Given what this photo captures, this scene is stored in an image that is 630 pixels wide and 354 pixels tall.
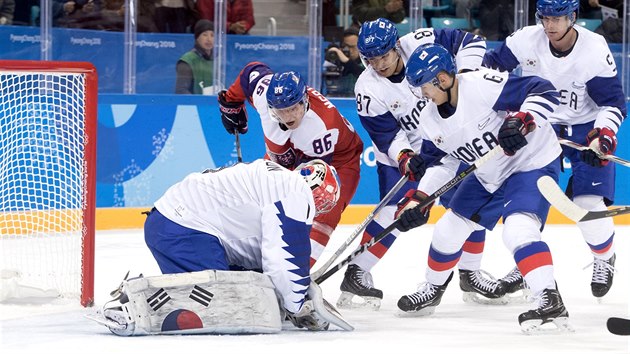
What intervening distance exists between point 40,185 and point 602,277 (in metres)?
2.65

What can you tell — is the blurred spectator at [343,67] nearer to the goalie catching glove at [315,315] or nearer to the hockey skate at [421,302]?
the hockey skate at [421,302]

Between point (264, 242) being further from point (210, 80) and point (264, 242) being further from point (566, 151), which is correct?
point (210, 80)

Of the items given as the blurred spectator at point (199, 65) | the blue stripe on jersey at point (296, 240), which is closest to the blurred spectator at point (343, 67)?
the blurred spectator at point (199, 65)

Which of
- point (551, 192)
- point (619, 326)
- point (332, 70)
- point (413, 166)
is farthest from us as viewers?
point (332, 70)

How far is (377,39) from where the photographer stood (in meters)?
4.53

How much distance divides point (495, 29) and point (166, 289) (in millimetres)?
4358

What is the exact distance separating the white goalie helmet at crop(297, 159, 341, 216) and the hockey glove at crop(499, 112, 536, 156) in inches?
21.5

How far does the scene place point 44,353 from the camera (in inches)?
136

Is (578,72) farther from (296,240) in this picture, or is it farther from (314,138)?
(296,240)

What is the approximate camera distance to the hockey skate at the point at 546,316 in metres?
3.84

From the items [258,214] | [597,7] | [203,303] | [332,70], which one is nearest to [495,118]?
[258,214]

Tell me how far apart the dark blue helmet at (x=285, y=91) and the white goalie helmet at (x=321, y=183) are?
41cm

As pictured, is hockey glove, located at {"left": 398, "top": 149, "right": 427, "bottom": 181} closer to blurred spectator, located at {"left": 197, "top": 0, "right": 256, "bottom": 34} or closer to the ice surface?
the ice surface

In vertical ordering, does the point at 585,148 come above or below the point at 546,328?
above
